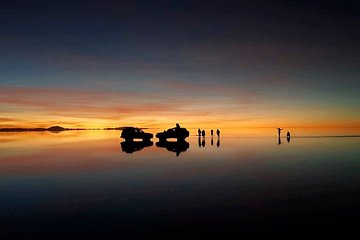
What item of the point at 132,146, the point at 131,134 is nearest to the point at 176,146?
the point at 132,146

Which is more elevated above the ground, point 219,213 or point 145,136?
point 145,136

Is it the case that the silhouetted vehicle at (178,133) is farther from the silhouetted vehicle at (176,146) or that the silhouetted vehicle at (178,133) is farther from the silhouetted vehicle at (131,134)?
the silhouetted vehicle at (131,134)

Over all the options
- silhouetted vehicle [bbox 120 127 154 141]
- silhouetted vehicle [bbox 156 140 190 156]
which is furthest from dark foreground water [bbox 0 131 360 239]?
silhouetted vehicle [bbox 120 127 154 141]

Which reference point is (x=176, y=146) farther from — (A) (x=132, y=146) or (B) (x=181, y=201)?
(B) (x=181, y=201)

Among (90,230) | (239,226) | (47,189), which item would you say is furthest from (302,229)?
(47,189)

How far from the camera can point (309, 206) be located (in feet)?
34.8

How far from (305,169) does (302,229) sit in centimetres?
1176

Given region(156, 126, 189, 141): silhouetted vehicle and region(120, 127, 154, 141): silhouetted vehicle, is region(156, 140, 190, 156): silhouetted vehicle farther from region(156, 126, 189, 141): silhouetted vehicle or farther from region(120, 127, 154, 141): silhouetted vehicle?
region(120, 127, 154, 141): silhouetted vehicle

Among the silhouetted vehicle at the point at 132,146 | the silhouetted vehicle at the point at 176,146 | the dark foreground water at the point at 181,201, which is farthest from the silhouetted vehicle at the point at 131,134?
the dark foreground water at the point at 181,201

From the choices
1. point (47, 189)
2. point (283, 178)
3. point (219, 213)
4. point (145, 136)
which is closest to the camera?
point (219, 213)

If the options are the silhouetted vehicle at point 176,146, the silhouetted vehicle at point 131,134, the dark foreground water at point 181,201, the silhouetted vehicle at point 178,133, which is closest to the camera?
the dark foreground water at point 181,201

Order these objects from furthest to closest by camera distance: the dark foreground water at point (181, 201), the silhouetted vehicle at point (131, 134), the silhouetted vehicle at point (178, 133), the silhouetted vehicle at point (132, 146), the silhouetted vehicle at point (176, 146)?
the silhouetted vehicle at point (131, 134) → the silhouetted vehicle at point (178, 133) → the silhouetted vehicle at point (132, 146) → the silhouetted vehicle at point (176, 146) → the dark foreground water at point (181, 201)

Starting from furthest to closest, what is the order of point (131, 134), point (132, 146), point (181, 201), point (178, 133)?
point (131, 134), point (178, 133), point (132, 146), point (181, 201)

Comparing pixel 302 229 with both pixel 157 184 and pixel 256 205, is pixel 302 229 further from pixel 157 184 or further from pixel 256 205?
pixel 157 184
